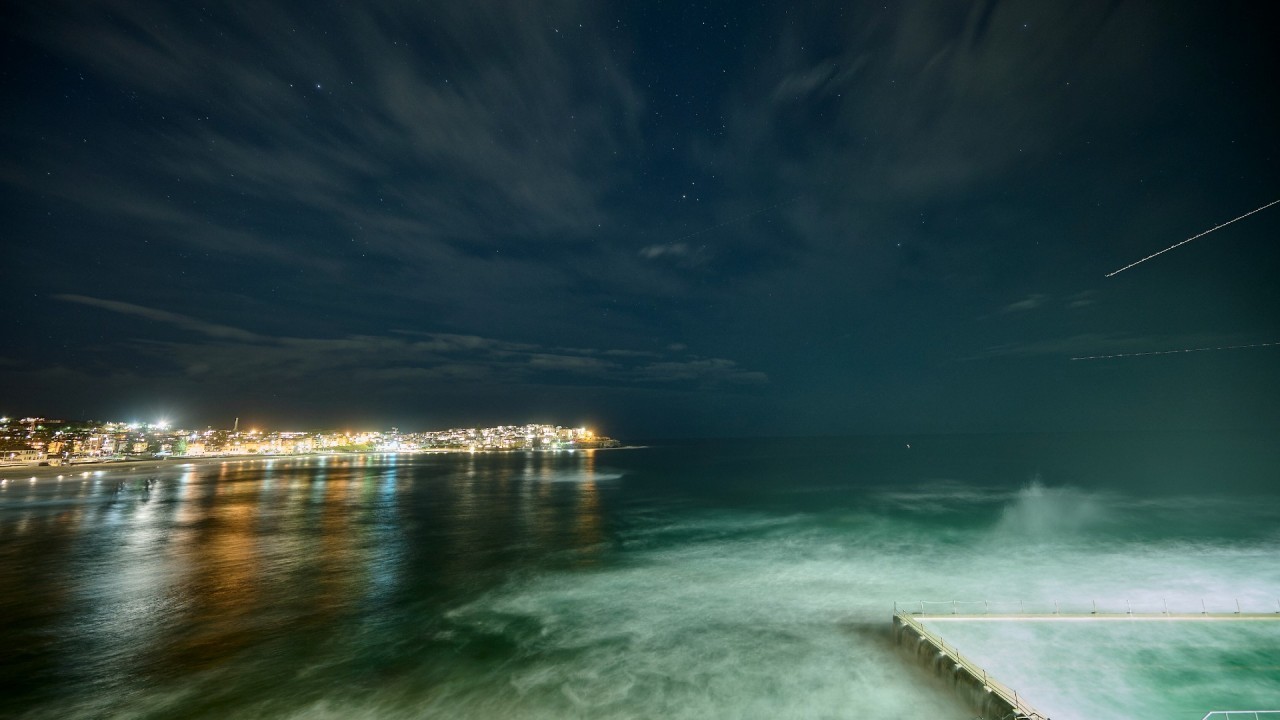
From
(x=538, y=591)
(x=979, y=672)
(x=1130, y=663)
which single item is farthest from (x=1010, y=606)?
(x=538, y=591)

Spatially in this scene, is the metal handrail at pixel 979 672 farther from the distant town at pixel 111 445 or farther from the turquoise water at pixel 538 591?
the distant town at pixel 111 445

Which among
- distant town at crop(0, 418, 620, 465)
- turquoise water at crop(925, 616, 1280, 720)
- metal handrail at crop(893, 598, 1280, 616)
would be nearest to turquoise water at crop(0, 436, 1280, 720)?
metal handrail at crop(893, 598, 1280, 616)

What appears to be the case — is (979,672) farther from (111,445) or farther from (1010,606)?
(111,445)

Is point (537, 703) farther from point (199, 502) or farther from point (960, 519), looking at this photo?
point (199, 502)

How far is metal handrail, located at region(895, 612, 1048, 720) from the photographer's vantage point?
37.3 feet

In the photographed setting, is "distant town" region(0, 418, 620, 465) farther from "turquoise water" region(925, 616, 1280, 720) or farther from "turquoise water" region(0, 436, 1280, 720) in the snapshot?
"turquoise water" region(925, 616, 1280, 720)

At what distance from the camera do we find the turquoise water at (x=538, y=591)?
14.3 meters

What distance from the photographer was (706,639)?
17.4 metres

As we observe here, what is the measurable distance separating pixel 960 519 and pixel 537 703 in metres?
40.9

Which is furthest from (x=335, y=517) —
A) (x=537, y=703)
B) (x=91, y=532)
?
(x=537, y=703)

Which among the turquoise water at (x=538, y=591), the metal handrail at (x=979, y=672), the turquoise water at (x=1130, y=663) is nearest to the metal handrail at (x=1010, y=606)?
the turquoise water at (x=538, y=591)

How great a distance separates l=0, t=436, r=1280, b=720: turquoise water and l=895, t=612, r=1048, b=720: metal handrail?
96 centimetres

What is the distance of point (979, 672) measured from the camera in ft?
43.0

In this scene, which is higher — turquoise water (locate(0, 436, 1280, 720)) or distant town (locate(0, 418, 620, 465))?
distant town (locate(0, 418, 620, 465))
